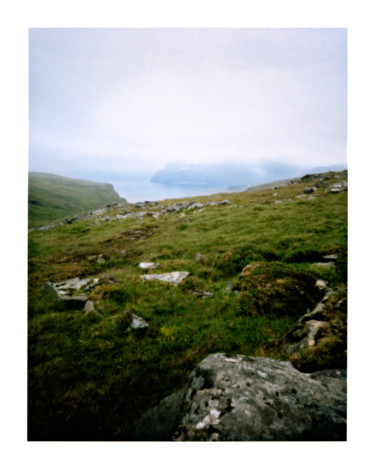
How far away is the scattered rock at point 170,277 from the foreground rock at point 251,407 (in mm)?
5768

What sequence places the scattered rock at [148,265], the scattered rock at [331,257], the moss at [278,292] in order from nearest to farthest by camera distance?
the moss at [278,292], the scattered rock at [331,257], the scattered rock at [148,265]

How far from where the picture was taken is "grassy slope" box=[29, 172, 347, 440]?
13.7 ft

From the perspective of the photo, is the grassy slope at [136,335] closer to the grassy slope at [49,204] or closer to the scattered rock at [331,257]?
the scattered rock at [331,257]

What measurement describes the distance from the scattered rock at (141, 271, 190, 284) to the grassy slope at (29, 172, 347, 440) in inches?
18.8

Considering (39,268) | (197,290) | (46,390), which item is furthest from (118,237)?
(46,390)

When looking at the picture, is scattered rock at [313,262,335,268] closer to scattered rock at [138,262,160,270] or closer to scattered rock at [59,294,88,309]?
scattered rock at [138,262,160,270]

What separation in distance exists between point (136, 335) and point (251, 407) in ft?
13.0

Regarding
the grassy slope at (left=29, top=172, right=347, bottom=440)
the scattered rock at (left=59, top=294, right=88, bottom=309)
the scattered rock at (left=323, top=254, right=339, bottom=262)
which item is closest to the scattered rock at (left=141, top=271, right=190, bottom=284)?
the grassy slope at (left=29, top=172, right=347, bottom=440)

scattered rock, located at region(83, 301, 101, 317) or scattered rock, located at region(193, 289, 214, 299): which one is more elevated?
scattered rock, located at region(193, 289, 214, 299)

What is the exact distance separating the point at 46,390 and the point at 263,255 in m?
10.1

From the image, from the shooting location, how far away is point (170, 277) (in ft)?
32.6

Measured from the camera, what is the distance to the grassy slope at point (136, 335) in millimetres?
4184

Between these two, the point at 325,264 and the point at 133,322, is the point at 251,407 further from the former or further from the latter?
the point at 325,264

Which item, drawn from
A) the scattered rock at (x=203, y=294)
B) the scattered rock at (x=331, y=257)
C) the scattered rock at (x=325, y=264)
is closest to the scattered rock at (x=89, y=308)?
the scattered rock at (x=203, y=294)
